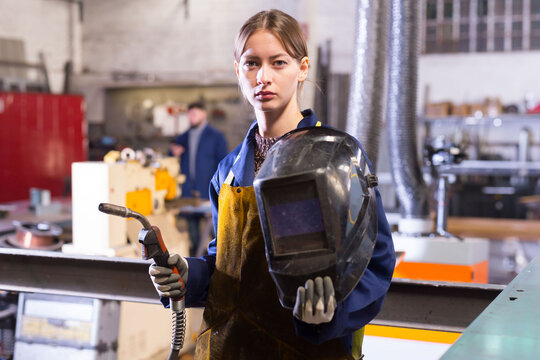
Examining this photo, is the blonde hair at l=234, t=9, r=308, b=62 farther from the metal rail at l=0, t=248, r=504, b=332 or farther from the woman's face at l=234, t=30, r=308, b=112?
the metal rail at l=0, t=248, r=504, b=332

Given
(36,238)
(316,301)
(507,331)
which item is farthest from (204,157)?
(507,331)

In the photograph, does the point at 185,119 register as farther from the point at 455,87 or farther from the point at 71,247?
the point at 71,247

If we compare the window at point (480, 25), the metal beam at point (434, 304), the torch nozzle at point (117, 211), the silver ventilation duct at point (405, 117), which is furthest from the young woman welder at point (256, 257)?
the window at point (480, 25)

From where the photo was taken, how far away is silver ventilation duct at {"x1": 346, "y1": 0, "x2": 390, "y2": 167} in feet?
8.21

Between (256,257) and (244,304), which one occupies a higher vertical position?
(256,257)

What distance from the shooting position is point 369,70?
99.0 inches

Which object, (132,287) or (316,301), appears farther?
(132,287)

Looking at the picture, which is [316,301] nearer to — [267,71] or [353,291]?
[353,291]

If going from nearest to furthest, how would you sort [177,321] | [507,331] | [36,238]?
[507,331], [177,321], [36,238]

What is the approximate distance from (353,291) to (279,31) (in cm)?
53

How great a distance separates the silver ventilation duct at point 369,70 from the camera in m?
2.50

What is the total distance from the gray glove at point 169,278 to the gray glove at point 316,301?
1.10 ft

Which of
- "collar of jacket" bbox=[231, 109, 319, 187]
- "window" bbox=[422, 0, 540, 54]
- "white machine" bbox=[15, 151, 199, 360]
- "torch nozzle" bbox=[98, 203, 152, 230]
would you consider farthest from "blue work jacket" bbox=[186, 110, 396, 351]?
"window" bbox=[422, 0, 540, 54]

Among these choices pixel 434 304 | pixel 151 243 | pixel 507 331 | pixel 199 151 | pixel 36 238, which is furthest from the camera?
pixel 199 151
